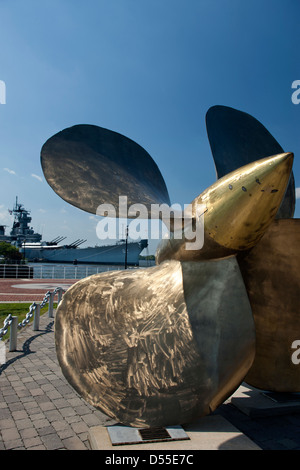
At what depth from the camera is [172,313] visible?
2791 mm

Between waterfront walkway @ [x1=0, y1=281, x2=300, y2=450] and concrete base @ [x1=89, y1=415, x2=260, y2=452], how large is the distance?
0.26m

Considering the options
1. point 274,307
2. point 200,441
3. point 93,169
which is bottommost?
point 200,441

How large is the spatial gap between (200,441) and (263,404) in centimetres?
139

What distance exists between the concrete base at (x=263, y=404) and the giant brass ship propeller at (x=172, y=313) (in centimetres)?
145

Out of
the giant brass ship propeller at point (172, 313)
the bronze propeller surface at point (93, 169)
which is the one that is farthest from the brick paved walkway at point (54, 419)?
the bronze propeller surface at point (93, 169)

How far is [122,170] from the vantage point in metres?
3.73

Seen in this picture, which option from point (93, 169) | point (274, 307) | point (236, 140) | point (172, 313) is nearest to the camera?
point (172, 313)

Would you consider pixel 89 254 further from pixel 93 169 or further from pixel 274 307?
pixel 274 307

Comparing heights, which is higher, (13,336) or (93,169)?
(93,169)

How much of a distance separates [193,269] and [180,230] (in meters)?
0.47

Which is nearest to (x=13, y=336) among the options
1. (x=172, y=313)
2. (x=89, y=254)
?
(x=172, y=313)
